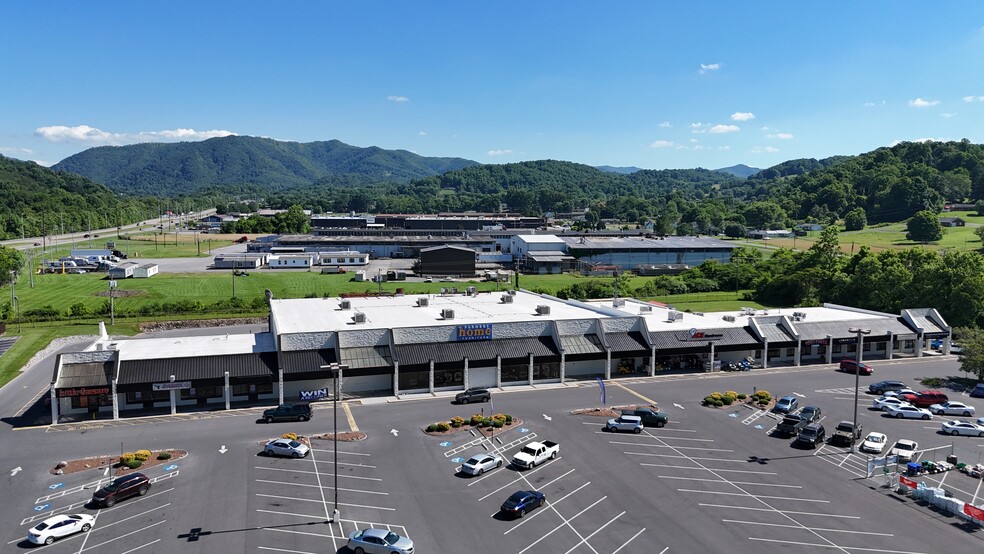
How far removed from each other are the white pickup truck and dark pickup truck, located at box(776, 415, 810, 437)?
56.7 ft

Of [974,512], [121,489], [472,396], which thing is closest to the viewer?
[974,512]

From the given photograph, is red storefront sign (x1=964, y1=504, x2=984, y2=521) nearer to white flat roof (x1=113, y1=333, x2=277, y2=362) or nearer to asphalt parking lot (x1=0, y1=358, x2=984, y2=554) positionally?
asphalt parking lot (x1=0, y1=358, x2=984, y2=554)

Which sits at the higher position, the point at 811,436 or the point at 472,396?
the point at 472,396

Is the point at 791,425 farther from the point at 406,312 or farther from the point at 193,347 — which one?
the point at 193,347

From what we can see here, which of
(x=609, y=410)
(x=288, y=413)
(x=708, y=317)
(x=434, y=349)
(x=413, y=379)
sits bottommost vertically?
(x=609, y=410)

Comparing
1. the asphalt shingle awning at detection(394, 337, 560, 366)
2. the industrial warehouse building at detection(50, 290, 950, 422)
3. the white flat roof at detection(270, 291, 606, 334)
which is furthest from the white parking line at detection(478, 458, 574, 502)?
the white flat roof at detection(270, 291, 606, 334)

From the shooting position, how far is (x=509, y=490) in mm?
37938

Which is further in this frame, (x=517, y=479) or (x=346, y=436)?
(x=346, y=436)

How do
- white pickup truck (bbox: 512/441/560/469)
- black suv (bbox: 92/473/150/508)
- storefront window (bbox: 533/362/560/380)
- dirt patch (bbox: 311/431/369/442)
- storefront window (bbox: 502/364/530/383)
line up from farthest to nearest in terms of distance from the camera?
storefront window (bbox: 533/362/560/380) → storefront window (bbox: 502/364/530/383) → dirt patch (bbox: 311/431/369/442) → white pickup truck (bbox: 512/441/560/469) → black suv (bbox: 92/473/150/508)

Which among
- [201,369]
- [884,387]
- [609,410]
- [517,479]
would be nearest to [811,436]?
[609,410]

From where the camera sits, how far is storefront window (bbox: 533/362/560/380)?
63.6 m

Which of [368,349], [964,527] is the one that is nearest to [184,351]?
[368,349]

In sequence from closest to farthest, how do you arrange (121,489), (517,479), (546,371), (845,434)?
(121,489)
(517,479)
(845,434)
(546,371)

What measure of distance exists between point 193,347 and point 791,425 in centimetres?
4955
